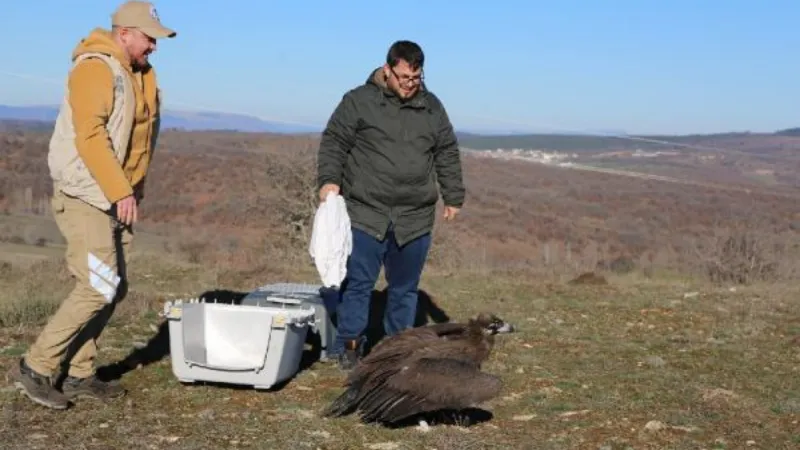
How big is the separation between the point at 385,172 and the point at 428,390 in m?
1.84

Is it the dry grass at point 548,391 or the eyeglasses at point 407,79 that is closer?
the dry grass at point 548,391

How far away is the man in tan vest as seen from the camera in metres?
5.78

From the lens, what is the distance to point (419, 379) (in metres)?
5.86

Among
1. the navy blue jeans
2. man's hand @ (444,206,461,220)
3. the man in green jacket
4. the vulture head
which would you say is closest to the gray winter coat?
the man in green jacket

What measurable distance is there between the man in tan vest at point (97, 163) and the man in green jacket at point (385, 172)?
1.45 metres

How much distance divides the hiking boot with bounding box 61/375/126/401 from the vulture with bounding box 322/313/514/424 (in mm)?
1376

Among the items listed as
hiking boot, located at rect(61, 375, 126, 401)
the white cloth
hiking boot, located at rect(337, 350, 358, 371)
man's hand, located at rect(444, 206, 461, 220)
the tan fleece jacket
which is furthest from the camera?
man's hand, located at rect(444, 206, 461, 220)

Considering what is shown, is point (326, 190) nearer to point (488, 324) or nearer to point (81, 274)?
point (488, 324)

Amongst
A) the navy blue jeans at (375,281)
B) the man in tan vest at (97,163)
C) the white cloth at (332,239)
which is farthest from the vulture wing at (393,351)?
the man in tan vest at (97,163)

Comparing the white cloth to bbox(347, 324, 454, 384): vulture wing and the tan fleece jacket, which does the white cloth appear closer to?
bbox(347, 324, 454, 384): vulture wing

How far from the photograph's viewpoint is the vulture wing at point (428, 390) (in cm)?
583

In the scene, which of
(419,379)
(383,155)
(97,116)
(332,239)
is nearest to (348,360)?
(332,239)

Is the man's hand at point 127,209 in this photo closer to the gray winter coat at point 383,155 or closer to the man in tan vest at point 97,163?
the man in tan vest at point 97,163

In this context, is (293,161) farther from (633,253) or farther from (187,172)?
(187,172)
